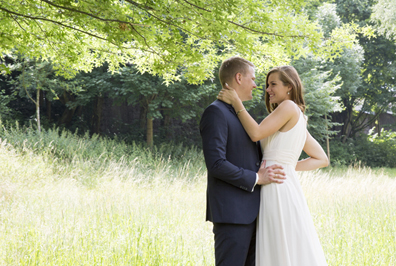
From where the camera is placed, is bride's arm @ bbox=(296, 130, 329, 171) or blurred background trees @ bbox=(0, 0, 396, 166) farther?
blurred background trees @ bbox=(0, 0, 396, 166)

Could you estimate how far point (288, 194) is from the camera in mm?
2389

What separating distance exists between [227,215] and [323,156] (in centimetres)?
106

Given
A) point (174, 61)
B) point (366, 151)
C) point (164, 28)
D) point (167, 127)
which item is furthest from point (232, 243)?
point (366, 151)

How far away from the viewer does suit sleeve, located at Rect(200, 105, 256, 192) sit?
7.25 ft

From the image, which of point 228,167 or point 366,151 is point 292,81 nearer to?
point 228,167

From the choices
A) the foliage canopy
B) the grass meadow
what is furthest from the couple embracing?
the foliage canopy

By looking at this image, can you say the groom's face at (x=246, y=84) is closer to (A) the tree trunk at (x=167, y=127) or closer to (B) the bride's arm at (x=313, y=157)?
(B) the bride's arm at (x=313, y=157)

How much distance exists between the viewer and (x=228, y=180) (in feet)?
7.34

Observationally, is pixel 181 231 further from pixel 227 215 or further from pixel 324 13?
pixel 324 13

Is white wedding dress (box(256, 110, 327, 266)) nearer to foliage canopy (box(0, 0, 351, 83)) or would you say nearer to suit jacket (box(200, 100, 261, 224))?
suit jacket (box(200, 100, 261, 224))

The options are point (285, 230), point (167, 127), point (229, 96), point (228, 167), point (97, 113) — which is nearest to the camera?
point (228, 167)

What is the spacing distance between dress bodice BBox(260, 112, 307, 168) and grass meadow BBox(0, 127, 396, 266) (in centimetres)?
162

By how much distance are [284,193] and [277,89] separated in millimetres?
797

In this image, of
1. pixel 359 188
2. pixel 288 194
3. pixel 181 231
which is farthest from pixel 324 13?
pixel 288 194
